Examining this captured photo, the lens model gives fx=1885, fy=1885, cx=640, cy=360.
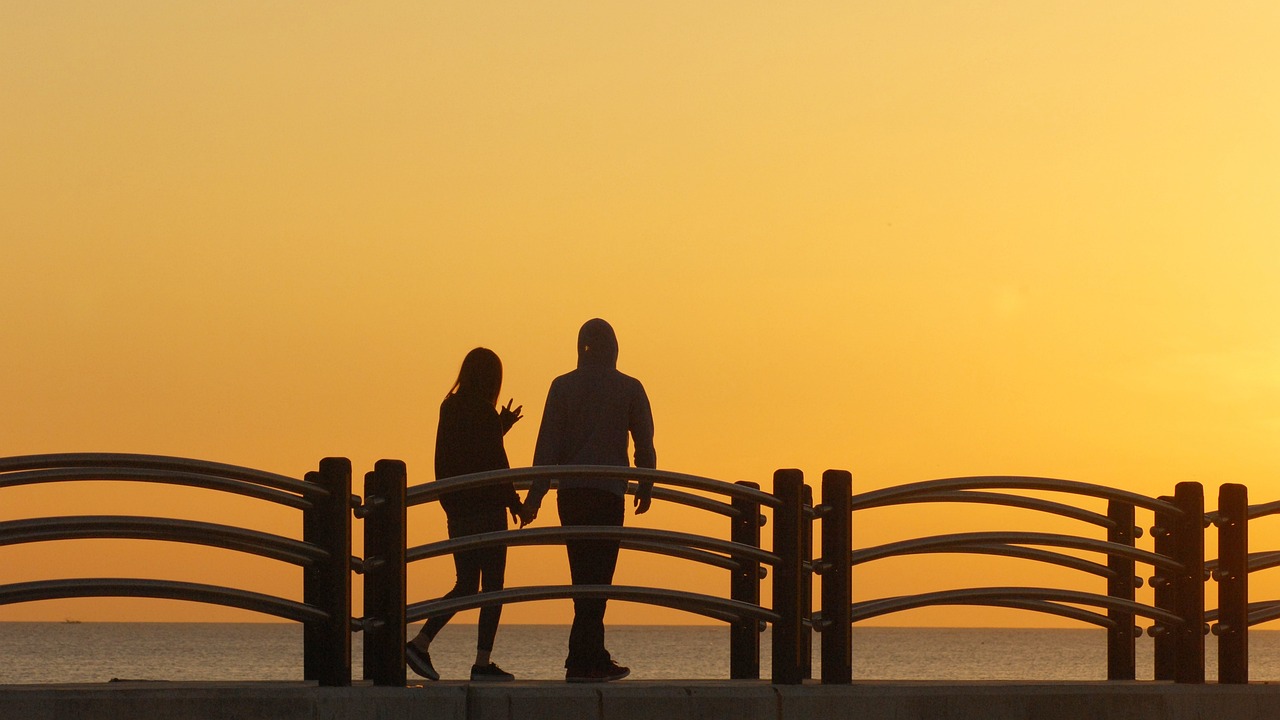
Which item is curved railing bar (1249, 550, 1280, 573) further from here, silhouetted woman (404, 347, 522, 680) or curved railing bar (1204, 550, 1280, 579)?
silhouetted woman (404, 347, 522, 680)

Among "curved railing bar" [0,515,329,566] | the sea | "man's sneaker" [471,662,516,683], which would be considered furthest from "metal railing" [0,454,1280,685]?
the sea

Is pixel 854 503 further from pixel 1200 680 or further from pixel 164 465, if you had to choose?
pixel 164 465

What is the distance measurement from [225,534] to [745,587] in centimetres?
328

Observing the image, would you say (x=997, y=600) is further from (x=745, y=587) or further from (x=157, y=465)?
(x=157, y=465)

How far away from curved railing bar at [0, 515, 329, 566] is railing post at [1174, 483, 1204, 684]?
4.75m

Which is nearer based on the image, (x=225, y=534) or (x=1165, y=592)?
(x=225, y=534)

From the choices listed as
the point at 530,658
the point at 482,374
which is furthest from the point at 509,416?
the point at 530,658

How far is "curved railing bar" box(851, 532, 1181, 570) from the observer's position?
9.11 m

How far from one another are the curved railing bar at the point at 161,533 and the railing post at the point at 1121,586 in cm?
473

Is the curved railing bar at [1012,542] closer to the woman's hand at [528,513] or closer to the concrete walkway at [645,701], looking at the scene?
the concrete walkway at [645,701]

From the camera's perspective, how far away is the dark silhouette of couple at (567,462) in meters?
9.54

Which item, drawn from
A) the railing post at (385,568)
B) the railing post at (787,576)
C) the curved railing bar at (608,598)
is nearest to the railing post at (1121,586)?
the railing post at (787,576)

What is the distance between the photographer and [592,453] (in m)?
9.78

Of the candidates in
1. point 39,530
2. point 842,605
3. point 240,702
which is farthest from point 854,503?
point 39,530
